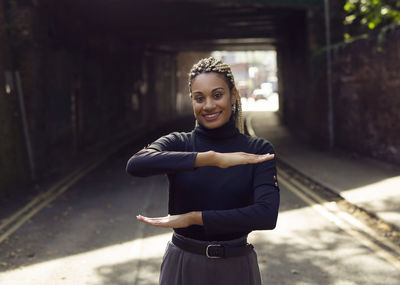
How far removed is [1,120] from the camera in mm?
11102

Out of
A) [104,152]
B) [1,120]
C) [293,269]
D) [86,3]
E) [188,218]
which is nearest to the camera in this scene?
[188,218]

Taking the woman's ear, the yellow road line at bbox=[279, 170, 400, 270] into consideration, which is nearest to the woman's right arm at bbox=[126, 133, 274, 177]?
the woman's ear

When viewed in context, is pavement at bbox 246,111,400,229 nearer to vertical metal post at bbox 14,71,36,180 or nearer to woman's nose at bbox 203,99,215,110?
woman's nose at bbox 203,99,215,110

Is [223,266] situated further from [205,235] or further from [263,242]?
[263,242]

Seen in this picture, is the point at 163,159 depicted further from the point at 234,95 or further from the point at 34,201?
the point at 34,201

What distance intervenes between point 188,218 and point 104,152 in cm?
1610

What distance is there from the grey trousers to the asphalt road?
303cm

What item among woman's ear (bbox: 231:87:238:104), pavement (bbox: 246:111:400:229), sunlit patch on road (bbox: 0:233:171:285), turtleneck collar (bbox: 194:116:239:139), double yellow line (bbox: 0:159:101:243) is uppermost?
woman's ear (bbox: 231:87:238:104)

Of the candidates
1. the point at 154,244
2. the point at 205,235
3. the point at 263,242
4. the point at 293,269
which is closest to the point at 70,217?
the point at 154,244

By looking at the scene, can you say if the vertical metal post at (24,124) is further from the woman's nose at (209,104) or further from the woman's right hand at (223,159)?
the woman's right hand at (223,159)

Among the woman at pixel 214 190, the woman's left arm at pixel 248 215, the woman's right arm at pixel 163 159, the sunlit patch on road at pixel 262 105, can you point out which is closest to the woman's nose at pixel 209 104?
the woman at pixel 214 190

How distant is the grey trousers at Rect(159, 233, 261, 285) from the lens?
246 centimetres

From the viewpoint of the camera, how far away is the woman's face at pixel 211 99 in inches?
98.3

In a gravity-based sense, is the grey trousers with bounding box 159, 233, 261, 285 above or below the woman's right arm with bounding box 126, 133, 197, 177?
below
